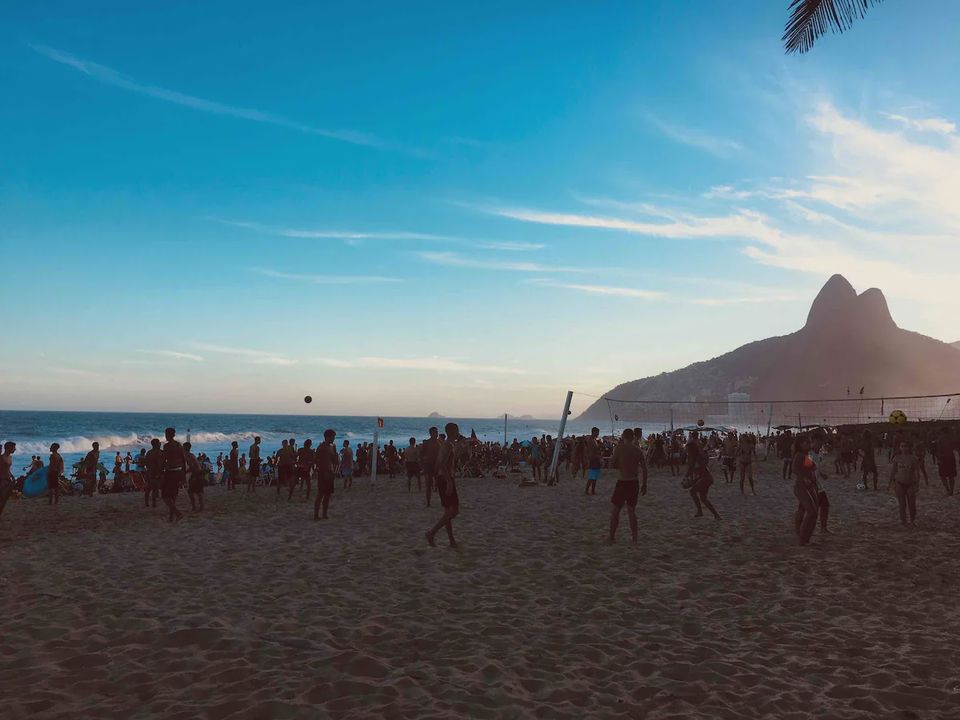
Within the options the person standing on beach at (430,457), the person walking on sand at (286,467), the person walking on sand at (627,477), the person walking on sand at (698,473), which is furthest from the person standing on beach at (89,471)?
the person walking on sand at (698,473)

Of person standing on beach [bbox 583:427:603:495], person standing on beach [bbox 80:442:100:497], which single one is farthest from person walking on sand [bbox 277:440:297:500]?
person standing on beach [bbox 583:427:603:495]

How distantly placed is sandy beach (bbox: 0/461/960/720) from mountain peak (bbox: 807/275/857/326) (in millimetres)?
203762

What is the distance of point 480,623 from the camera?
5613 mm

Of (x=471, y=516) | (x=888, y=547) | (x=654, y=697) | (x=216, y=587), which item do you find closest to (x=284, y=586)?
(x=216, y=587)

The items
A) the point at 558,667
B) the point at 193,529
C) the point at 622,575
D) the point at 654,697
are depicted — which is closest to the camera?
the point at 654,697

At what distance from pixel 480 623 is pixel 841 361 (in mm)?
193736

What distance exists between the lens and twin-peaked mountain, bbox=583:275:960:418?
165 metres

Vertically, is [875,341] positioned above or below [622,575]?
above

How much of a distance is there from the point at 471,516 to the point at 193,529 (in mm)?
5095

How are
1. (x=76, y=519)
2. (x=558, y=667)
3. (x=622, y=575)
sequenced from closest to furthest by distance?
(x=558, y=667) → (x=622, y=575) → (x=76, y=519)

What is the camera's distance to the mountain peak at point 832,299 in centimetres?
18850

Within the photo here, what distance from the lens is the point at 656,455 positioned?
968 inches

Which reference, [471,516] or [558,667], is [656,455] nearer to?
[471,516]

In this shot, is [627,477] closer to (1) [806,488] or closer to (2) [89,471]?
(1) [806,488]
